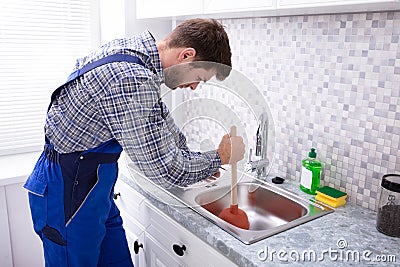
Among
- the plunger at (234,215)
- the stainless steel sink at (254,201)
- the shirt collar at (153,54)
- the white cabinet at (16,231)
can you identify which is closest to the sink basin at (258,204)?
the stainless steel sink at (254,201)

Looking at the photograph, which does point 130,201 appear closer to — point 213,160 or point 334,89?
point 213,160

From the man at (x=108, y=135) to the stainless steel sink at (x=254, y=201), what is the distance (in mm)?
250

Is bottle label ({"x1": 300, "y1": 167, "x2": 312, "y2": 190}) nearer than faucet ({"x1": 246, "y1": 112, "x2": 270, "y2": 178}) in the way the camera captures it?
Yes

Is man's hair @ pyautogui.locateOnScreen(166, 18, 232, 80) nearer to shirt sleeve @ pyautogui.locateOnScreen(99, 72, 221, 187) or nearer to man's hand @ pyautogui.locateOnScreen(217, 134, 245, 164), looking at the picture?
shirt sleeve @ pyautogui.locateOnScreen(99, 72, 221, 187)

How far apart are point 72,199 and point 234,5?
87cm

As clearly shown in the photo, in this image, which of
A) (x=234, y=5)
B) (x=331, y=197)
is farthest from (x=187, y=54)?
(x=331, y=197)

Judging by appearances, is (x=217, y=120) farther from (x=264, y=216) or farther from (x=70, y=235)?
(x=70, y=235)

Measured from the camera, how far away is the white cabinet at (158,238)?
120cm

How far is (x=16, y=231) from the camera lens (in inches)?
78.8

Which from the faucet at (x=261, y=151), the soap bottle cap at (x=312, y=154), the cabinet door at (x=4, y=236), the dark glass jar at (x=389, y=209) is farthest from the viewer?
the cabinet door at (x=4, y=236)

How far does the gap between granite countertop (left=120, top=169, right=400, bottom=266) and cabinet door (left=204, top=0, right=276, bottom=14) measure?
28.0 inches

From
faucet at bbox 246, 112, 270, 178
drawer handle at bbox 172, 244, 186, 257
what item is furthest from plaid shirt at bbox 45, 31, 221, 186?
faucet at bbox 246, 112, 270, 178

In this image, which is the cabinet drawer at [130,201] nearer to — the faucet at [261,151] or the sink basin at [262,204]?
the sink basin at [262,204]

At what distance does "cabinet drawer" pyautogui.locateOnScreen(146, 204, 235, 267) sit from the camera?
116cm
